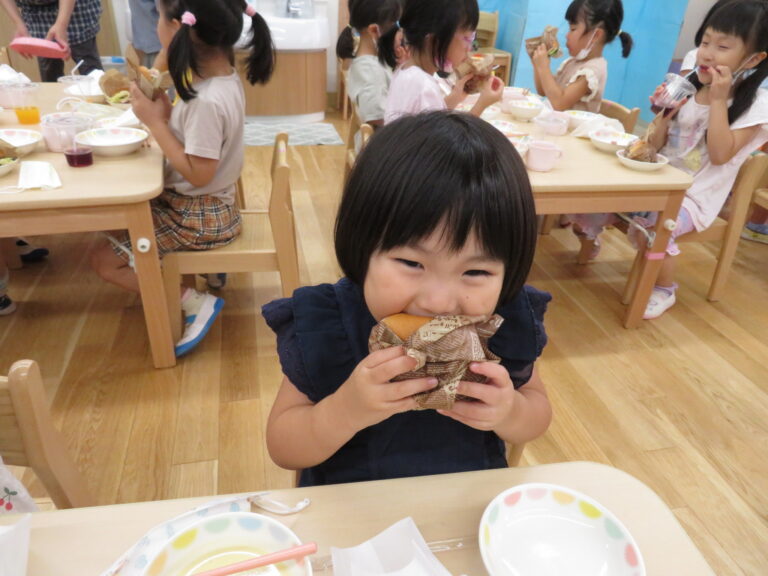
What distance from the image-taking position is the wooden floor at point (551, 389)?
1.56 meters

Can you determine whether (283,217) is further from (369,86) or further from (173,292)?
(369,86)

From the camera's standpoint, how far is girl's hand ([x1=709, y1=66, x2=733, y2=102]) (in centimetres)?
201

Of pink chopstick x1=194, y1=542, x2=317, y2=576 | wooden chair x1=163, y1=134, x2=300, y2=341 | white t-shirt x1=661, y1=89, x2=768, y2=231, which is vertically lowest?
wooden chair x1=163, y1=134, x2=300, y2=341

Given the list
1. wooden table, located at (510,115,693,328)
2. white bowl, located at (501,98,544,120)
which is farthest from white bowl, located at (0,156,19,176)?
white bowl, located at (501,98,544,120)

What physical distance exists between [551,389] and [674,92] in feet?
4.06

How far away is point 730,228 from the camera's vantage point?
91.4 inches

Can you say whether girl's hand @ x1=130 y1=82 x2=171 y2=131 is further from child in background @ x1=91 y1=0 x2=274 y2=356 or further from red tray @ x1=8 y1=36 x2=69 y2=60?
red tray @ x1=8 y1=36 x2=69 y2=60

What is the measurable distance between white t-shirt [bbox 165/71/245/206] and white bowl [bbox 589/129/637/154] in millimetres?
1334

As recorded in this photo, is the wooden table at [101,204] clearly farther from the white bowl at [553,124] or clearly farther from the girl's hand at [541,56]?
the girl's hand at [541,56]

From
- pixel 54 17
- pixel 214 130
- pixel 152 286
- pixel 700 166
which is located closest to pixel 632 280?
pixel 700 166

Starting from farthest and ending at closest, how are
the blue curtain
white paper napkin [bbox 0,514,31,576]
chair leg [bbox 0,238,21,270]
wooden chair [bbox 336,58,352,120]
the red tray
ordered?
wooden chair [bbox 336,58,352,120] < the blue curtain < the red tray < chair leg [bbox 0,238,21,270] < white paper napkin [bbox 0,514,31,576]

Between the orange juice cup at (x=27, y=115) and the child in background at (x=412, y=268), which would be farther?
the orange juice cup at (x=27, y=115)

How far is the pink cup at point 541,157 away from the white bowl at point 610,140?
0.34 m

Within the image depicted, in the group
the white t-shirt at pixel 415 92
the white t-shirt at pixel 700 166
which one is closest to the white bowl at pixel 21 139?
the white t-shirt at pixel 415 92
